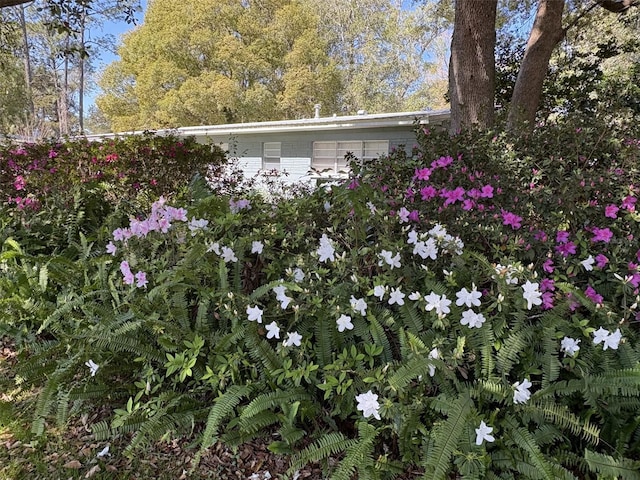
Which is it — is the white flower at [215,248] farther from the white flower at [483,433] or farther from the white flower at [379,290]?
the white flower at [483,433]

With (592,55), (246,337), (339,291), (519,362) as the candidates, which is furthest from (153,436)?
→ (592,55)

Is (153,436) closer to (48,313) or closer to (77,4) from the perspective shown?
(48,313)

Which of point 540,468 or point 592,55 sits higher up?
point 592,55

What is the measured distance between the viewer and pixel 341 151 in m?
11.2

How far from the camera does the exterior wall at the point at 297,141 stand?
10.0 metres

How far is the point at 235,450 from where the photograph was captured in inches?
72.8

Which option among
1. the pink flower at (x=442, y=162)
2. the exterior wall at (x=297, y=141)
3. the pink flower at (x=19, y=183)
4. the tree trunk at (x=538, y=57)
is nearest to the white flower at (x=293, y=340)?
the pink flower at (x=442, y=162)

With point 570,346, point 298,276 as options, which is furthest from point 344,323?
point 570,346

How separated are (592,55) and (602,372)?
33.0 ft

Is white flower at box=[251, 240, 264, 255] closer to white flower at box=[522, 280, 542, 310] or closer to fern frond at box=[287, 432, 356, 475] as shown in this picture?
fern frond at box=[287, 432, 356, 475]

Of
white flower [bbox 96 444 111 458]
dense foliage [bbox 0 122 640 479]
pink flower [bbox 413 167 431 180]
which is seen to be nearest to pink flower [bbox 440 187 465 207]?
dense foliage [bbox 0 122 640 479]

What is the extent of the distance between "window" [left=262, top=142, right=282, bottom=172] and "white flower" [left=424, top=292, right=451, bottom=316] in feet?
36.2

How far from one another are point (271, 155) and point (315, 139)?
1813 mm

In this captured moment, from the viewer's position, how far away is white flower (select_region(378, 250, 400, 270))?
2.04m
